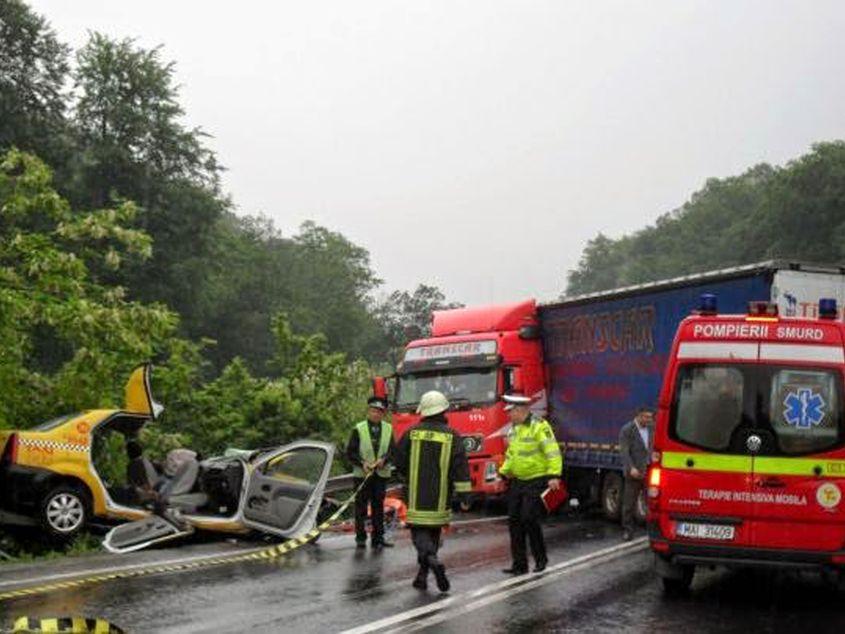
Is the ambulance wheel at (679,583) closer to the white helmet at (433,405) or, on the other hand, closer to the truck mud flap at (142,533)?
the white helmet at (433,405)

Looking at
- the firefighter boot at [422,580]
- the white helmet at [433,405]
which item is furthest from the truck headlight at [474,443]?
the white helmet at [433,405]

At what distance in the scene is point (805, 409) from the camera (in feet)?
29.3

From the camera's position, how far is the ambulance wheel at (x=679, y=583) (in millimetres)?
9477

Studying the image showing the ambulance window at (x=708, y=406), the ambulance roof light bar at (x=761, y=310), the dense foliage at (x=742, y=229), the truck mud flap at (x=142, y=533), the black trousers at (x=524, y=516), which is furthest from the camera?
the dense foliage at (x=742, y=229)

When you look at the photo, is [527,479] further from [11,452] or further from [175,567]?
[11,452]

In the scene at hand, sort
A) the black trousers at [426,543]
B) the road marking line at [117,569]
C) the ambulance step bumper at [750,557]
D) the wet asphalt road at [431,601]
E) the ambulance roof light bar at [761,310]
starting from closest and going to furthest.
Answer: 1. the wet asphalt road at [431,601]
2. the ambulance step bumper at [750,557]
3. the black trousers at [426,543]
4. the ambulance roof light bar at [761,310]
5. the road marking line at [117,569]

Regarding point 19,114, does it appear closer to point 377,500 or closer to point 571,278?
point 377,500

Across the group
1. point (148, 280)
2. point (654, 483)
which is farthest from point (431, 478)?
point (148, 280)

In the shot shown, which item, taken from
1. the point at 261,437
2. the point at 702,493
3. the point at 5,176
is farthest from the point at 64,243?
the point at 702,493

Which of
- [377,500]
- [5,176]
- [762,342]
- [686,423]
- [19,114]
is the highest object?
[19,114]

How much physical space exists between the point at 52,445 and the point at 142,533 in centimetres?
148

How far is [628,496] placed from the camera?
14.4 metres

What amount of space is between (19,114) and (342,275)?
45.4 metres

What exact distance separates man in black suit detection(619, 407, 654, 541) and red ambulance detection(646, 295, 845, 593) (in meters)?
4.79
